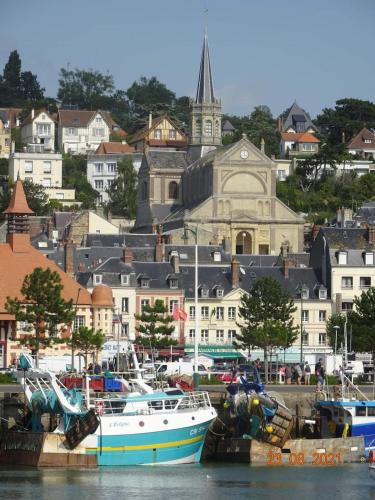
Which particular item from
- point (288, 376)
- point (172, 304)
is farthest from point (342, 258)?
point (288, 376)

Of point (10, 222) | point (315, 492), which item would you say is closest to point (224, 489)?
point (315, 492)

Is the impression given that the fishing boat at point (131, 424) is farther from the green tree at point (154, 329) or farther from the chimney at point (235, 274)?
the chimney at point (235, 274)

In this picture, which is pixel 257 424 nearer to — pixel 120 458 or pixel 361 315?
pixel 120 458

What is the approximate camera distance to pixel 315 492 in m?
72.0

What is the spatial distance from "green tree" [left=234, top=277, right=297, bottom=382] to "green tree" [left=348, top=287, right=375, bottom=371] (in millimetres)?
4469

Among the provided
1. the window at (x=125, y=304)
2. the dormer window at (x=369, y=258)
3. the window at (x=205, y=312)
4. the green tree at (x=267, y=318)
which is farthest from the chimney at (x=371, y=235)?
the window at (x=125, y=304)

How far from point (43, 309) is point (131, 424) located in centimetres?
2715

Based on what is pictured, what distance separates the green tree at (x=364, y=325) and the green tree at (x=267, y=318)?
4469mm

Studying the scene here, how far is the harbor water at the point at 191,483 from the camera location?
233ft

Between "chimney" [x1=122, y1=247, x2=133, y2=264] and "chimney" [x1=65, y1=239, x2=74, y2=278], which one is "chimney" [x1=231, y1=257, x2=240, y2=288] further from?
"chimney" [x1=65, y1=239, x2=74, y2=278]

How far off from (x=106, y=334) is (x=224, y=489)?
49.2m

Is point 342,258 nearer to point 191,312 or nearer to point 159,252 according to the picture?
point 191,312

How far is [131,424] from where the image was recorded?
75.3 meters

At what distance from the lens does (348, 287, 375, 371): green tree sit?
109m
